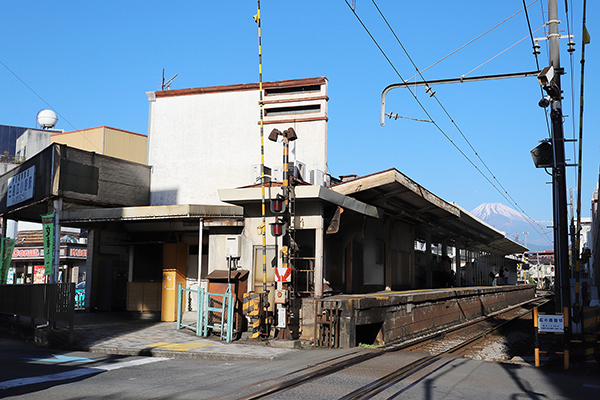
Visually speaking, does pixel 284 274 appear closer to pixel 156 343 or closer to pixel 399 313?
pixel 156 343

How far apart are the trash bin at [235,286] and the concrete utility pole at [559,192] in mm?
8069

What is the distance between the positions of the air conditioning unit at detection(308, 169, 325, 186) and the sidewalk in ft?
25.3

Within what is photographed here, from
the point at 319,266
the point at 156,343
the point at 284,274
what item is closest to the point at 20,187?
the point at 156,343

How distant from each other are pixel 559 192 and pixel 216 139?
14.9 metres

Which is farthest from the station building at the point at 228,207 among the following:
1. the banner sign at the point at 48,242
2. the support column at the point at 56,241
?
the banner sign at the point at 48,242

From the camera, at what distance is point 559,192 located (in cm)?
1212

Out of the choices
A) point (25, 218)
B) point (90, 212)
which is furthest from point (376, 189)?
point (25, 218)

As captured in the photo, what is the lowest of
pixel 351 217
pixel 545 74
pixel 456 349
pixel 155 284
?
pixel 456 349

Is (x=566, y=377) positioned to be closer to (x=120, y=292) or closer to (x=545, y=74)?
(x=545, y=74)

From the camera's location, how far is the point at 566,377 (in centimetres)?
931

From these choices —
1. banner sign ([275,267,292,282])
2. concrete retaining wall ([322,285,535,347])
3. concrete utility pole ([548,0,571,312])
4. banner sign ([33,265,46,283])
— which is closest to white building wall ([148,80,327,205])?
concrete retaining wall ([322,285,535,347])

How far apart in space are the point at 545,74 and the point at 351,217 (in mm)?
7947

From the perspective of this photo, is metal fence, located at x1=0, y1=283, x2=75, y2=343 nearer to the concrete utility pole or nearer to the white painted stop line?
the white painted stop line

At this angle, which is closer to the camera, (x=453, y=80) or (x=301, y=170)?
(x=453, y=80)
